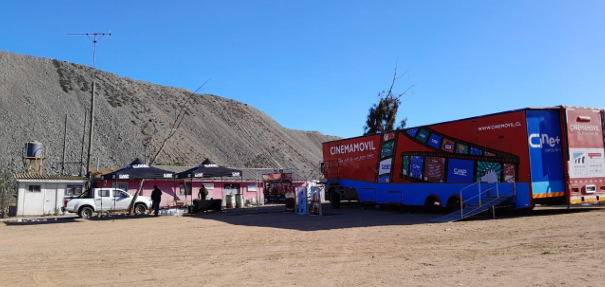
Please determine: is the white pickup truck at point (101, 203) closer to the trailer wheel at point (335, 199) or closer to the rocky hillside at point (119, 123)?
the trailer wheel at point (335, 199)

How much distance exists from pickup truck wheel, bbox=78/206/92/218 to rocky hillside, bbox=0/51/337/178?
81.2 ft

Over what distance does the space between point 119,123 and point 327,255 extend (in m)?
54.5

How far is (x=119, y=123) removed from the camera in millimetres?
57875

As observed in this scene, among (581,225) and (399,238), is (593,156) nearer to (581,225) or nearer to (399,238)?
(581,225)

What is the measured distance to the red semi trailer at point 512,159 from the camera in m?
15.3

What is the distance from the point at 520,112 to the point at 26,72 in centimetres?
6282

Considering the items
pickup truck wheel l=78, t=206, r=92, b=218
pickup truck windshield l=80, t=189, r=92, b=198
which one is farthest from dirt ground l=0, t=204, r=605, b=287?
pickup truck windshield l=80, t=189, r=92, b=198

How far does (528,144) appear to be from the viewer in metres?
15.2

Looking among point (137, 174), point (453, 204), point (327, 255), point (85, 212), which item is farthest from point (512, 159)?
point (85, 212)

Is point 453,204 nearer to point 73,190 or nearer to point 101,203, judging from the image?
point 101,203

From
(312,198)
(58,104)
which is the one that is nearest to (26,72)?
(58,104)

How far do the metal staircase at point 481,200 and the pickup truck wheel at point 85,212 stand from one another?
16668 millimetres

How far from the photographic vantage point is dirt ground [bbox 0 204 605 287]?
276 inches

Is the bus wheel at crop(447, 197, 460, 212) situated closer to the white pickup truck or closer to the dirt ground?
the dirt ground
